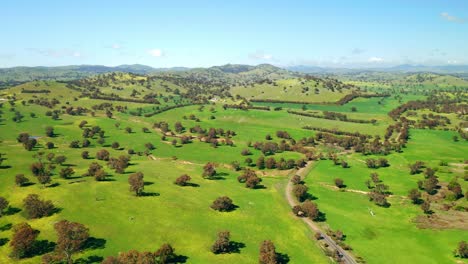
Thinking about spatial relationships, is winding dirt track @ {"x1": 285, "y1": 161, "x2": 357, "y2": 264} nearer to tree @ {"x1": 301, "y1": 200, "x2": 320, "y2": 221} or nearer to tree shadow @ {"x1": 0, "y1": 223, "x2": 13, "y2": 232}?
tree @ {"x1": 301, "y1": 200, "x2": 320, "y2": 221}

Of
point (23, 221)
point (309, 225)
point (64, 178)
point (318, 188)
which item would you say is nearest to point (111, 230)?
point (23, 221)

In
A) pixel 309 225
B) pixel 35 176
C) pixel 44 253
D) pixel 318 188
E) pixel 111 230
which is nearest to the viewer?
pixel 44 253

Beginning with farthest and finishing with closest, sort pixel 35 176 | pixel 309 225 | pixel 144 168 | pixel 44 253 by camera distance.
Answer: pixel 144 168 → pixel 35 176 → pixel 309 225 → pixel 44 253

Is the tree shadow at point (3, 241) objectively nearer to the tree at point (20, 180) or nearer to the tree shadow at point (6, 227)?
the tree shadow at point (6, 227)

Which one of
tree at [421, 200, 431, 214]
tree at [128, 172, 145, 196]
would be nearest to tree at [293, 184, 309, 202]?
tree at [421, 200, 431, 214]

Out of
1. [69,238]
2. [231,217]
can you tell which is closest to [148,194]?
[231,217]

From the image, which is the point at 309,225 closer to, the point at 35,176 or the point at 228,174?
the point at 228,174

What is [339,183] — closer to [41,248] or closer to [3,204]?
[41,248]
